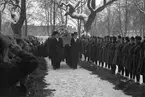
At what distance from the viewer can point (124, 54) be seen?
10008 mm

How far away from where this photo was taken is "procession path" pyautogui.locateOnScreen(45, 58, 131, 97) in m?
8.10

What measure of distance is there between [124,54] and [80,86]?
2089 mm

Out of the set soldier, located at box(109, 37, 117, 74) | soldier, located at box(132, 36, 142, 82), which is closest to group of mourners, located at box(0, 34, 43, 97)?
soldier, located at box(132, 36, 142, 82)

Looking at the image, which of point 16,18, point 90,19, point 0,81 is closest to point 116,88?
point 0,81

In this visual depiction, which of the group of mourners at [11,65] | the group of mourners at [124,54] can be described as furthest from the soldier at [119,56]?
the group of mourners at [11,65]

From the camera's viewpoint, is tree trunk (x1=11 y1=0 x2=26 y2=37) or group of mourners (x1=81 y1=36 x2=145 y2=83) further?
tree trunk (x1=11 y1=0 x2=26 y2=37)

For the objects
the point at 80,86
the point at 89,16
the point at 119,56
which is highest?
the point at 89,16

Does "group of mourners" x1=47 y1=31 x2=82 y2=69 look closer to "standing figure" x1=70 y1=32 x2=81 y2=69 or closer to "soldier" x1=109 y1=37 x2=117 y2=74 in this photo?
"standing figure" x1=70 y1=32 x2=81 y2=69

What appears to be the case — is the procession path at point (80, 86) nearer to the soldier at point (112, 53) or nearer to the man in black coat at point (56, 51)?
the soldier at point (112, 53)

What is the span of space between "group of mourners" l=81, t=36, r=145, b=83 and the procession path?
918 millimetres

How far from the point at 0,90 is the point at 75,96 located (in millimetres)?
3379

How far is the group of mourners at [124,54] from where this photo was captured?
28.9 ft

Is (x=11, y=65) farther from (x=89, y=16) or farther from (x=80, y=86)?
(x=89, y=16)

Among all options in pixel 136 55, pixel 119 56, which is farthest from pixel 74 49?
pixel 136 55
